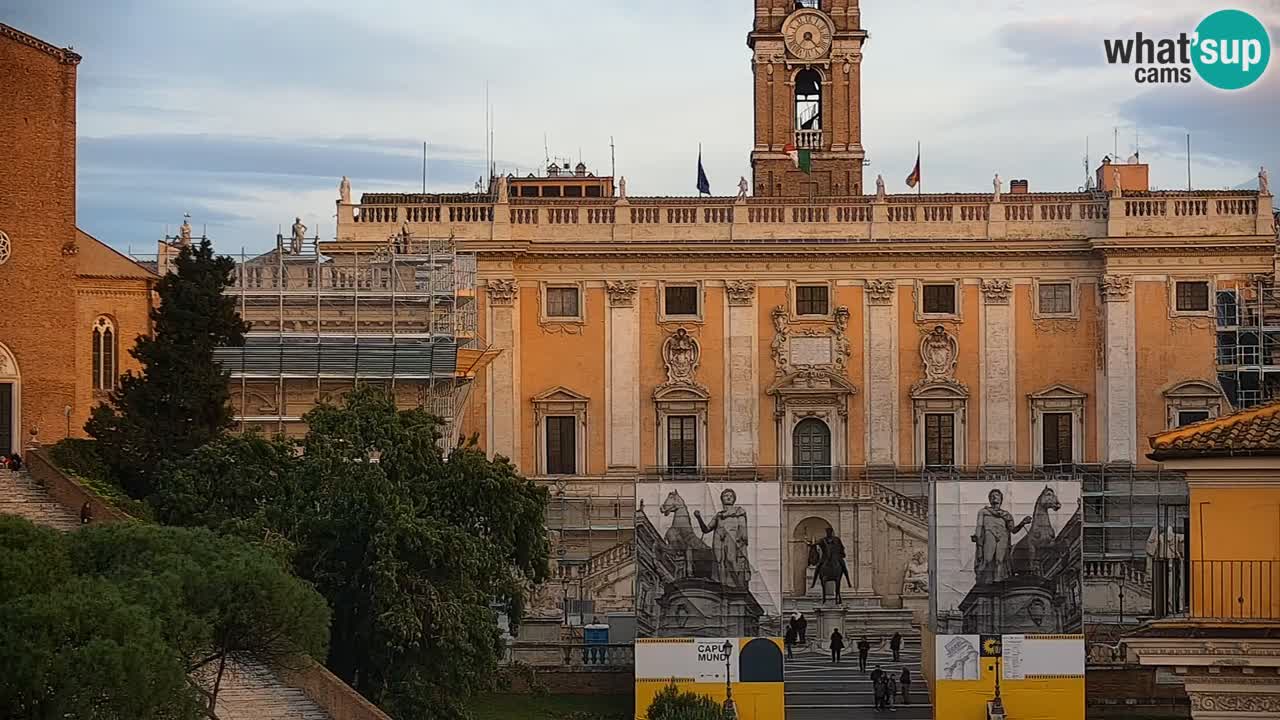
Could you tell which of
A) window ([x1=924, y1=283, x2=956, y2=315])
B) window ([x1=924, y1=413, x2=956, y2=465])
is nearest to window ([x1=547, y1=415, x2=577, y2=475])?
window ([x1=924, y1=413, x2=956, y2=465])

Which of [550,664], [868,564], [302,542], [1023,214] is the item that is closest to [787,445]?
[868,564]

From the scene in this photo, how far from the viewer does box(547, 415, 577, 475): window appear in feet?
223

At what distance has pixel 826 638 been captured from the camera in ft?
194

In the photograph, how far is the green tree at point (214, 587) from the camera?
32312mm

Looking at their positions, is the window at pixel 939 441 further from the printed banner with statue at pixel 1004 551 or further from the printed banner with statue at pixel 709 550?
the printed banner with statue at pixel 709 550

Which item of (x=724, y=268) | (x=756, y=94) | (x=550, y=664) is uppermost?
(x=756, y=94)

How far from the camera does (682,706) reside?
44375 millimetres

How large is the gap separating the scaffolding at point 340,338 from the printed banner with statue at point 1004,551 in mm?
13641

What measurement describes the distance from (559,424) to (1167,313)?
15778 millimetres

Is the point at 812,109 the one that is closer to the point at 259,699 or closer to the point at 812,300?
the point at 812,300

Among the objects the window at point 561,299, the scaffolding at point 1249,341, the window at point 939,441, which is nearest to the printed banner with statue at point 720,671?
the scaffolding at point 1249,341

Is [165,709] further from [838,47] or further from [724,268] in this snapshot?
[838,47]

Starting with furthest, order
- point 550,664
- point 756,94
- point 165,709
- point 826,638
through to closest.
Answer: point 756,94
point 826,638
point 550,664
point 165,709

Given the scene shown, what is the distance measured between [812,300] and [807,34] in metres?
9.04
